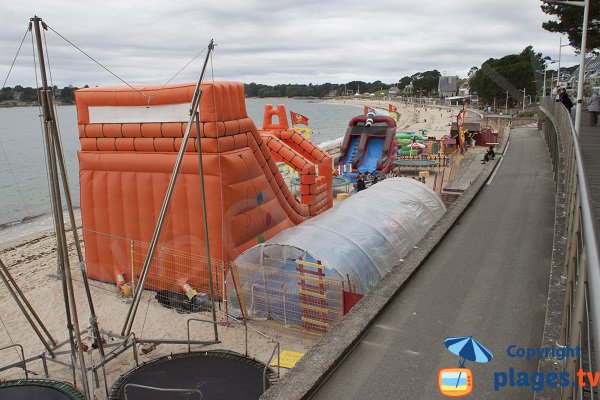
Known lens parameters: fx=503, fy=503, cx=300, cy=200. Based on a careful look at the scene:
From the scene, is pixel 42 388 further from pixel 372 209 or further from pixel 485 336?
pixel 372 209

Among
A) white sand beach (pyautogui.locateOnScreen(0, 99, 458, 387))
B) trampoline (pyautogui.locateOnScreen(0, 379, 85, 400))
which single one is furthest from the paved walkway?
trampoline (pyautogui.locateOnScreen(0, 379, 85, 400))

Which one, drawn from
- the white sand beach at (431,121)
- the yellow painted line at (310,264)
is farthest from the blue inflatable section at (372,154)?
the white sand beach at (431,121)

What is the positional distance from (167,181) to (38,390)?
18.5ft

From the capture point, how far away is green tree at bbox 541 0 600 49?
2184 cm

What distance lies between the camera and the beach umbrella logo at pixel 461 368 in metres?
4.73

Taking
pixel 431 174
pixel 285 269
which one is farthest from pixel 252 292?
pixel 431 174

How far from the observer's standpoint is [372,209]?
12680mm

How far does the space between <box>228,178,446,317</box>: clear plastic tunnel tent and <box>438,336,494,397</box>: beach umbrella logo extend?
12.8 feet

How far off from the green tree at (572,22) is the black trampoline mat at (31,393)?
2275cm

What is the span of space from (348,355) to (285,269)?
16.2 ft

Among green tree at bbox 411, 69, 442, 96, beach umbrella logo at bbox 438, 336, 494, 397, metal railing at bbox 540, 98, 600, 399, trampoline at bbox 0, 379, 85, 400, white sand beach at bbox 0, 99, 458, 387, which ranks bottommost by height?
→ white sand beach at bbox 0, 99, 458, 387

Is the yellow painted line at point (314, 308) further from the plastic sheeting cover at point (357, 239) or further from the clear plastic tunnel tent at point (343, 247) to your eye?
the plastic sheeting cover at point (357, 239)

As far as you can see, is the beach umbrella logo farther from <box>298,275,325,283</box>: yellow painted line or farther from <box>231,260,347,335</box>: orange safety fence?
<box>298,275,325,283</box>: yellow painted line

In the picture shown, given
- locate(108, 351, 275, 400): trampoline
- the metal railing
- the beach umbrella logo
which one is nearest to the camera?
the metal railing
